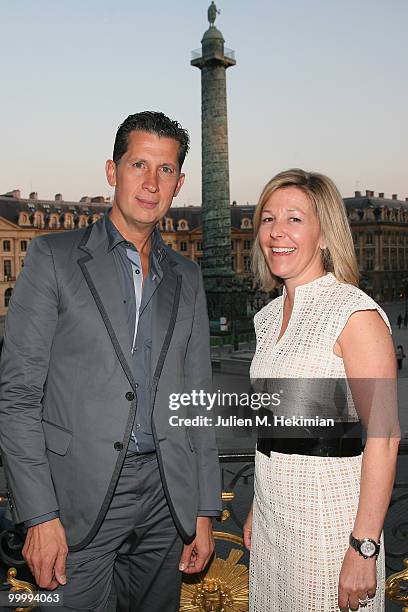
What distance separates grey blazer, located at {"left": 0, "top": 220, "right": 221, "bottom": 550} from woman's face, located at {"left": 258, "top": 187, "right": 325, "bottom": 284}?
16.2 inches

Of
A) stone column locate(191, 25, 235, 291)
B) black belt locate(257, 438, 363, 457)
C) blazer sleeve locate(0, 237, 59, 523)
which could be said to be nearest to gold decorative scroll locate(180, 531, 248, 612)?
black belt locate(257, 438, 363, 457)

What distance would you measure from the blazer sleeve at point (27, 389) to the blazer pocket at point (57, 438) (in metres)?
0.08

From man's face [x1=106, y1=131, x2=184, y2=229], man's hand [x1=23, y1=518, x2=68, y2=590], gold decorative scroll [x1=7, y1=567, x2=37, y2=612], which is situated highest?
man's face [x1=106, y1=131, x2=184, y2=229]

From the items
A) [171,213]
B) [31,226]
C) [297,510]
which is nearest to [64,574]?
[297,510]

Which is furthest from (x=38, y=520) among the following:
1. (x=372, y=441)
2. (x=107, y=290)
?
(x=372, y=441)

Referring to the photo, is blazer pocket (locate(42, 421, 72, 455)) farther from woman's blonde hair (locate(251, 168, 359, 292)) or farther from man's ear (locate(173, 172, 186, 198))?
woman's blonde hair (locate(251, 168, 359, 292))

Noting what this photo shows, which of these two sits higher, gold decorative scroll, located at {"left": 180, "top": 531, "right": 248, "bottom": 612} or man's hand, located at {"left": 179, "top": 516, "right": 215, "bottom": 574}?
man's hand, located at {"left": 179, "top": 516, "right": 215, "bottom": 574}

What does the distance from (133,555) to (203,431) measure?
0.49 meters

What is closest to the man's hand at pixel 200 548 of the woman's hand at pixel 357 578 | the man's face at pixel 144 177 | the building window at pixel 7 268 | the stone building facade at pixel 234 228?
the woman's hand at pixel 357 578

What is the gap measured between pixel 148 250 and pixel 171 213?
214 ft

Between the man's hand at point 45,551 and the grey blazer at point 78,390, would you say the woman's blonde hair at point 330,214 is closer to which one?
the grey blazer at point 78,390

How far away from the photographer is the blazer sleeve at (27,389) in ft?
6.36

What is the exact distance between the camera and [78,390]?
2.09 m

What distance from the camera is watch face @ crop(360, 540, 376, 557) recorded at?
1.94 m
